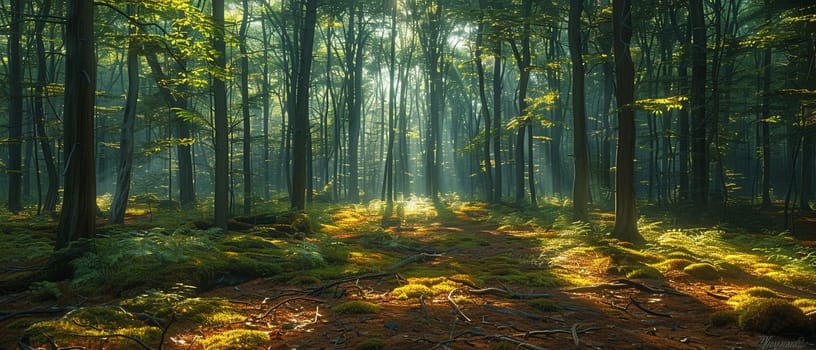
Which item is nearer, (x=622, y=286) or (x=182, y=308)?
(x=182, y=308)

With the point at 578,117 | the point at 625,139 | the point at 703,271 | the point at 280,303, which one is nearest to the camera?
the point at 280,303

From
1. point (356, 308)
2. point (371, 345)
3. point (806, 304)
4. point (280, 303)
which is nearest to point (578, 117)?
point (806, 304)

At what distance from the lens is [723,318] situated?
5.20m

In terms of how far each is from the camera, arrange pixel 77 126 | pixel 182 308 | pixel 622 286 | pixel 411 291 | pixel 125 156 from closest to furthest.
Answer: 1. pixel 182 308
2. pixel 411 291
3. pixel 77 126
4. pixel 622 286
5. pixel 125 156

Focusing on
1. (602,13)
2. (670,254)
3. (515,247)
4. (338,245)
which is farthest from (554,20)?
(338,245)

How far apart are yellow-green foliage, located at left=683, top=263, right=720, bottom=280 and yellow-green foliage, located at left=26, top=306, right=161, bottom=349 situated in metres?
8.51

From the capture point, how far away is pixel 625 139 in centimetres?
1157

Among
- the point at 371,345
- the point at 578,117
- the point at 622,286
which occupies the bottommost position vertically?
the point at 622,286

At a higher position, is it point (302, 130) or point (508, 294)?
point (302, 130)

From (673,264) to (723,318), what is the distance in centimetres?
388

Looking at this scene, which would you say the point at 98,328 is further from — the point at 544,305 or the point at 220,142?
the point at 220,142

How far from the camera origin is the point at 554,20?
52.4 feet

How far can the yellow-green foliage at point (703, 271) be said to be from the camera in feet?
26.2

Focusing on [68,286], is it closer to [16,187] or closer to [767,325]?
[767,325]
